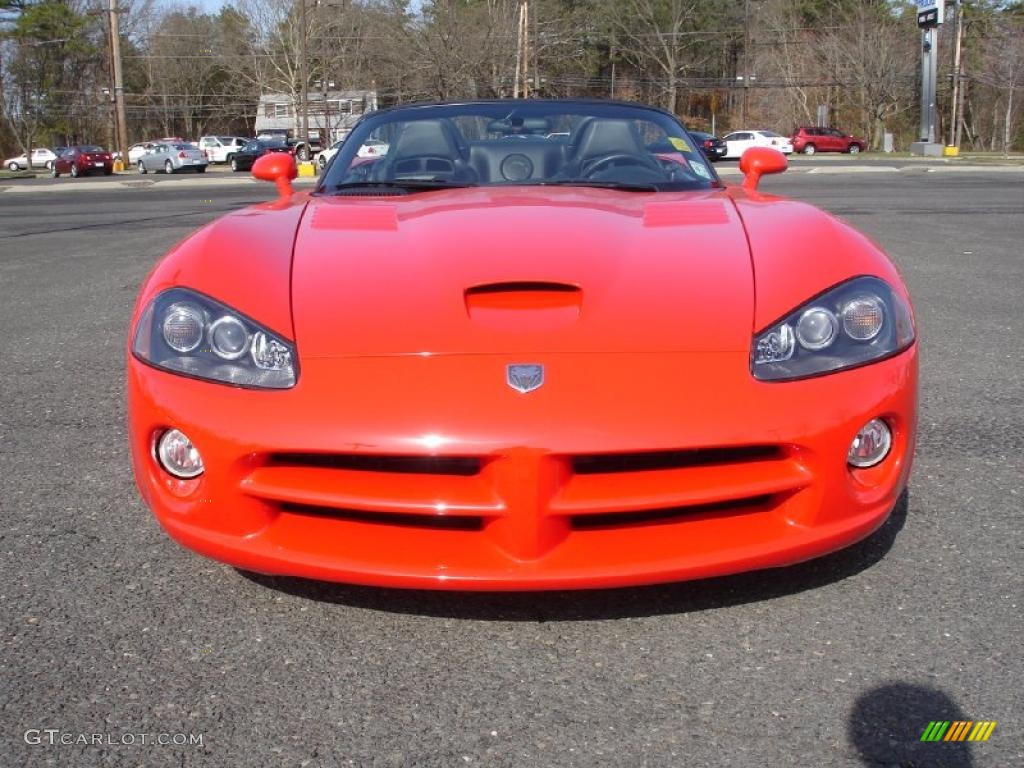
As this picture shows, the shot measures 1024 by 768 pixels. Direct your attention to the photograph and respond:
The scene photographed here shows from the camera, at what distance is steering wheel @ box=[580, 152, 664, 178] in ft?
12.2

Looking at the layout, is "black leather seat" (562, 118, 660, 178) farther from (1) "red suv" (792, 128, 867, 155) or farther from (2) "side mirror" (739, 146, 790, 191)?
(1) "red suv" (792, 128, 867, 155)

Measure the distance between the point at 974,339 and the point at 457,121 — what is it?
10.4 ft

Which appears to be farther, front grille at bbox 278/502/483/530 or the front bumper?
front grille at bbox 278/502/483/530

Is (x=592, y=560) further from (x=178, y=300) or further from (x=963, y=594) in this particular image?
A: (x=178, y=300)

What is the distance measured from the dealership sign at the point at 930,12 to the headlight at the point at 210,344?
1624 inches

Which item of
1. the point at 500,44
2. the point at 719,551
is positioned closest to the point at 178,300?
the point at 719,551

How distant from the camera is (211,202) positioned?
20000 mm

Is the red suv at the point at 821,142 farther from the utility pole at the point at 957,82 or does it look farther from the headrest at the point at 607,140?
the headrest at the point at 607,140

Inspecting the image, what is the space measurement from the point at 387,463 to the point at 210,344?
0.52m

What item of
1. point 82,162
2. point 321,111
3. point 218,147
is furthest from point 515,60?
point 82,162

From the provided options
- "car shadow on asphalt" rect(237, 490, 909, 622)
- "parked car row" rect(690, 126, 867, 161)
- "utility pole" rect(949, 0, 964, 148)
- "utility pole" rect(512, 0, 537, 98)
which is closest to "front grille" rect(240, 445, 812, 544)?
"car shadow on asphalt" rect(237, 490, 909, 622)

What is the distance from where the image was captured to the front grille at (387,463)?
7.13 feet

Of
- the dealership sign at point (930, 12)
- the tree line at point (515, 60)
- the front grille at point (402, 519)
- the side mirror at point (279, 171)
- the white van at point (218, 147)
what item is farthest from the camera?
the white van at point (218, 147)

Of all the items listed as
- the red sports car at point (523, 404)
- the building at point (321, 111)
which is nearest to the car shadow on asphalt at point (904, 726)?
the red sports car at point (523, 404)
